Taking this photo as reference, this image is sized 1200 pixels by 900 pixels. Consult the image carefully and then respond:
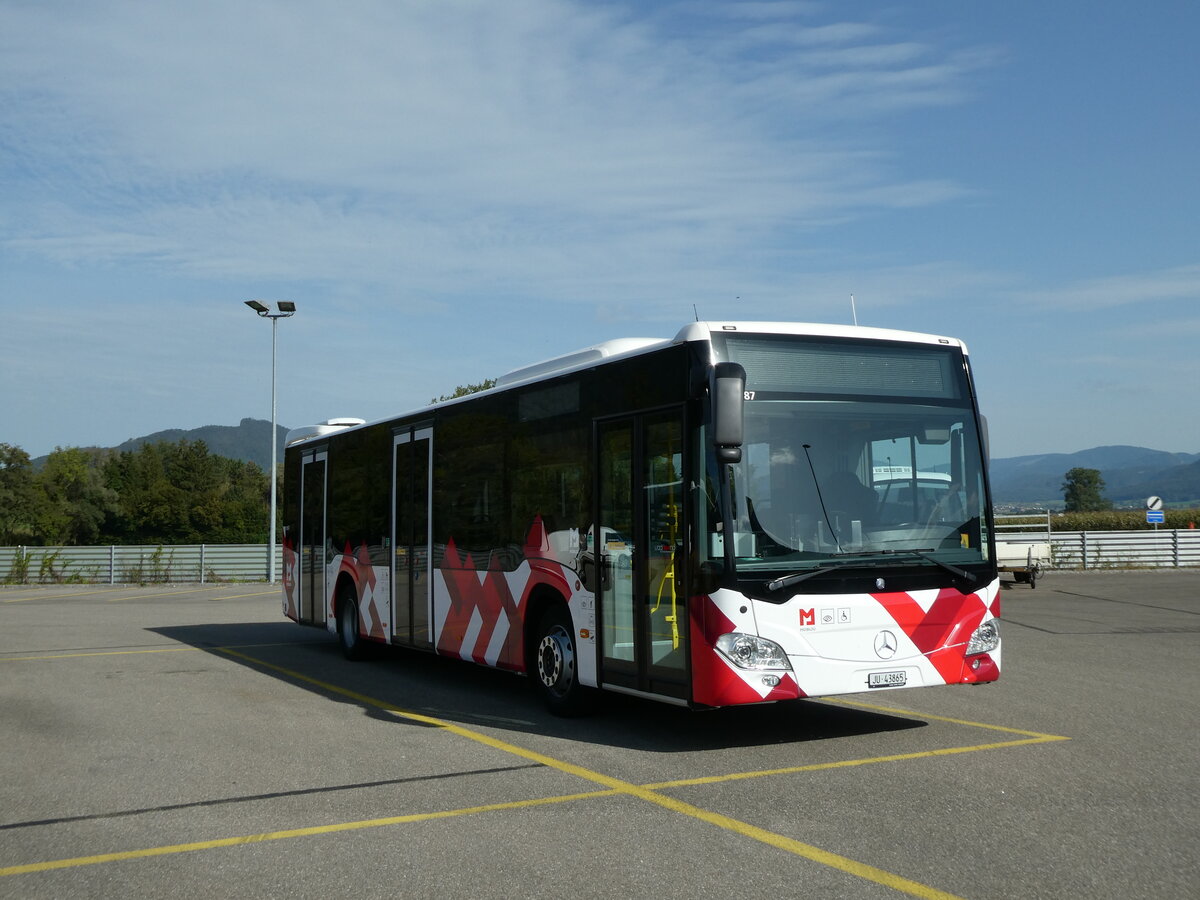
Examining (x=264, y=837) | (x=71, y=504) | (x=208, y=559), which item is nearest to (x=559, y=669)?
(x=264, y=837)

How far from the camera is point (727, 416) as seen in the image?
750cm

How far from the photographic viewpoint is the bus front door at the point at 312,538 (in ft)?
52.1

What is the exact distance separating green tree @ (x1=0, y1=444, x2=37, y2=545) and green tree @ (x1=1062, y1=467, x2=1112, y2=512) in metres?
124

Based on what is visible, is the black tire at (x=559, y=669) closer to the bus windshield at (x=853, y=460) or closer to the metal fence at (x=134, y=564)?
the bus windshield at (x=853, y=460)

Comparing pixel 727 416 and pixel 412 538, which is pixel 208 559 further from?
pixel 727 416

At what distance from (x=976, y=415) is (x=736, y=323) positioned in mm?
2079

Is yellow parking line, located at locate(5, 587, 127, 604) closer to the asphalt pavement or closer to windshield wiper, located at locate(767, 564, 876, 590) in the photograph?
the asphalt pavement

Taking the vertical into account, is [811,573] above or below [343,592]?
above

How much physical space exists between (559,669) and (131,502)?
106868 mm

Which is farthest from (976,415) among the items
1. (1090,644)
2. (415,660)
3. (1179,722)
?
(415,660)

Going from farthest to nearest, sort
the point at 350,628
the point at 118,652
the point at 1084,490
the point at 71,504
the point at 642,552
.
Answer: the point at 1084,490, the point at 71,504, the point at 118,652, the point at 350,628, the point at 642,552

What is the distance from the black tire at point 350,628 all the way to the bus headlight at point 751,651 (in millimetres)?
7652

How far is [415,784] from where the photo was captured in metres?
7.17

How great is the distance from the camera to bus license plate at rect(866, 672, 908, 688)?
8.10 meters
